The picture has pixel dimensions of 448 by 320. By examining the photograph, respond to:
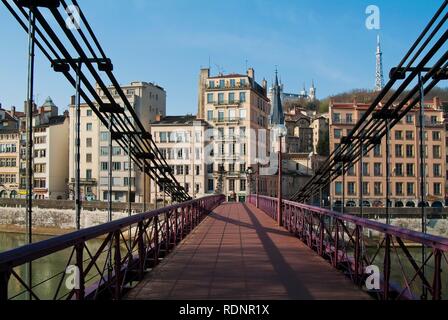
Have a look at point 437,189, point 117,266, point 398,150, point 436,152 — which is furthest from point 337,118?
point 117,266

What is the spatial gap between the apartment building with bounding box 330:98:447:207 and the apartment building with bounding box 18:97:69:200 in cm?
3865

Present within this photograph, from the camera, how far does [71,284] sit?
5.21 metres

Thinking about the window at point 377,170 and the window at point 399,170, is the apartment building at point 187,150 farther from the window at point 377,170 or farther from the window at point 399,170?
the window at point 399,170

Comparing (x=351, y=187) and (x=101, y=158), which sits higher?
(x=101, y=158)

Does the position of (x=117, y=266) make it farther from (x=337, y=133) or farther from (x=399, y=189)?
(x=399, y=189)

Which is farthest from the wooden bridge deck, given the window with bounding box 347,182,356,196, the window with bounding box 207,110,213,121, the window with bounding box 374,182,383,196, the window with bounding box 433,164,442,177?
the window with bounding box 207,110,213,121

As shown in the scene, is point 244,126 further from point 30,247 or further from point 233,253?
point 30,247

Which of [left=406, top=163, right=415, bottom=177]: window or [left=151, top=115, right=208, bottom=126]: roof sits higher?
[left=151, top=115, right=208, bottom=126]: roof

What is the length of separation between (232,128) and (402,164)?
23.7 meters

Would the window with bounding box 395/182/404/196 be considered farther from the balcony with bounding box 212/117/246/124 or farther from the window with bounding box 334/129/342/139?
the balcony with bounding box 212/117/246/124

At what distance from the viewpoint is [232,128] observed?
7156cm

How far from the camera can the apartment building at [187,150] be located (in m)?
68.4

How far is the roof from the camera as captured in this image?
69.8m

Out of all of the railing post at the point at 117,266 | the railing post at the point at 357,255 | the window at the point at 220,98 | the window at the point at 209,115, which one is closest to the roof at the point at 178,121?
the window at the point at 209,115
